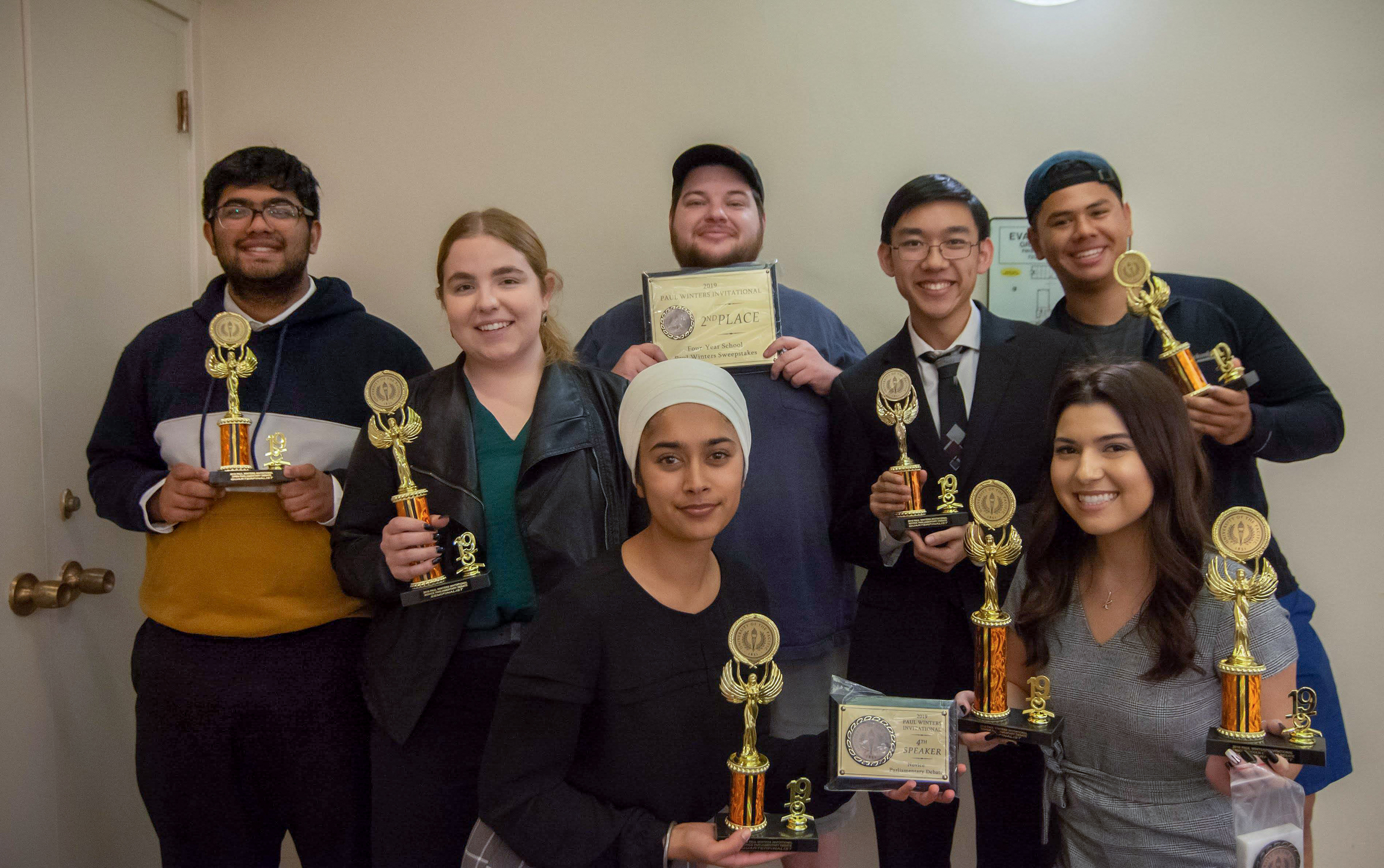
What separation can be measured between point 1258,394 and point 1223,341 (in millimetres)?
200

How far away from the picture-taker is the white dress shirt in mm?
2582

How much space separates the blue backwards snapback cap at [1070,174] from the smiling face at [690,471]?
140 cm

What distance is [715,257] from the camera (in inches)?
119

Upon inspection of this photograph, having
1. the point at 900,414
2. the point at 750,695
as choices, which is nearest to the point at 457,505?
the point at 750,695

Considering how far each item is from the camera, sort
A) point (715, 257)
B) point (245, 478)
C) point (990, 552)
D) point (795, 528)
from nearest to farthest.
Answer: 1. point (990, 552)
2. point (245, 478)
3. point (795, 528)
4. point (715, 257)

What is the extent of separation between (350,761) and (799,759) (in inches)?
57.8

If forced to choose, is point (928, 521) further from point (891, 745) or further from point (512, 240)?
point (512, 240)

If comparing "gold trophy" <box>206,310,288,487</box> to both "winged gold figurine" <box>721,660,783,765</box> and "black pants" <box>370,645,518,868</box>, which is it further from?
"winged gold figurine" <box>721,660,783,765</box>

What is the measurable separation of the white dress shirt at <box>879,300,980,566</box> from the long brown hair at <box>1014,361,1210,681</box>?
1.38 ft

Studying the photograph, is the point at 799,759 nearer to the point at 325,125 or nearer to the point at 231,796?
the point at 231,796

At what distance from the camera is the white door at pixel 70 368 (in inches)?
121

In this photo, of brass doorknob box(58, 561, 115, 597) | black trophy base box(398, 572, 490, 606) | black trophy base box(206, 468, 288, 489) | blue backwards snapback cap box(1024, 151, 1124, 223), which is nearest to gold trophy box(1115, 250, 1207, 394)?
blue backwards snapback cap box(1024, 151, 1124, 223)

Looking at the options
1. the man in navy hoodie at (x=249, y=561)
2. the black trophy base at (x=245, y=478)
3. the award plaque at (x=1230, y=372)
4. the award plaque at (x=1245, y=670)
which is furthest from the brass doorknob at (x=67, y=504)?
the award plaque at (x=1230, y=372)

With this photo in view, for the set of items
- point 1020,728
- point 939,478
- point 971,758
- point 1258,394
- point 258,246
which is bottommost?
point 971,758
